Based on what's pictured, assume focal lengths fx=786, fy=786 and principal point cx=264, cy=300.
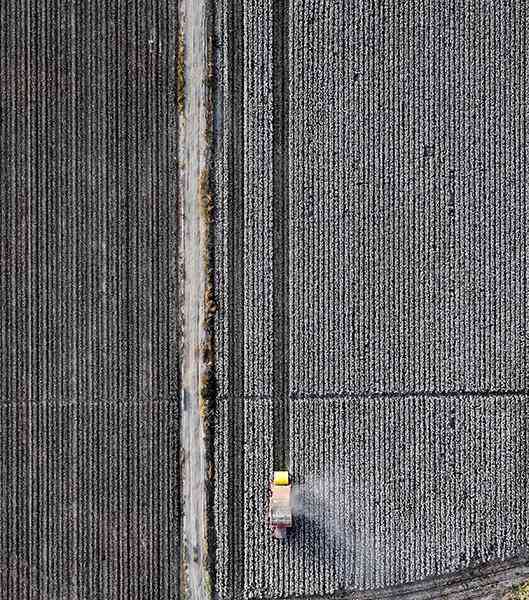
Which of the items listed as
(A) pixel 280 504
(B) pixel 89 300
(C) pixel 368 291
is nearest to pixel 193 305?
(B) pixel 89 300

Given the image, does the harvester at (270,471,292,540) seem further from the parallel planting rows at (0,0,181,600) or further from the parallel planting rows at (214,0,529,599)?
the parallel planting rows at (0,0,181,600)

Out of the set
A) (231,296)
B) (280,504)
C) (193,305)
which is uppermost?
(231,296)

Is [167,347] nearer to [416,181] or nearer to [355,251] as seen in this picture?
[355,251]

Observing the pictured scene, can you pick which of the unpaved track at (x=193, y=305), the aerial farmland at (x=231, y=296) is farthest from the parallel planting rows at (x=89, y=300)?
the unpaved track at (x=193, y=305)

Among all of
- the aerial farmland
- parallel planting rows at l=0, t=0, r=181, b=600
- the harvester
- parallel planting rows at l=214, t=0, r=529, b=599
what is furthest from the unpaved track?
the harvester

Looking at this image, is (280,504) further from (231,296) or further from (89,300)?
(89,300)

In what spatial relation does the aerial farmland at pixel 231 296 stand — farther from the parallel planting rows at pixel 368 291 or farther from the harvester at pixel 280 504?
the harvester at pixel 280 504

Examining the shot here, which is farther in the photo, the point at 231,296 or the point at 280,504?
the point at 231,296

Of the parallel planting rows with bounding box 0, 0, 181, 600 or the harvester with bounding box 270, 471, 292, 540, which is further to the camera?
the parallel planting rows with bounding box 0, 0, 181, 600
